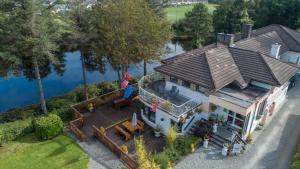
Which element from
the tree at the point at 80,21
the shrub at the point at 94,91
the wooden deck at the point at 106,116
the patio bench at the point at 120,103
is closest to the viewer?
the wooden deck at the point at 106,116

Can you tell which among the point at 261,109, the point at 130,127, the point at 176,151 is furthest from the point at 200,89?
the point at 130,127

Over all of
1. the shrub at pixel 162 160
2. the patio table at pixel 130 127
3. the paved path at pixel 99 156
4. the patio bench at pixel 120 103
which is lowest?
the paved path at pixel 99 156

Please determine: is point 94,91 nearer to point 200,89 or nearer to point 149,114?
point 149,114

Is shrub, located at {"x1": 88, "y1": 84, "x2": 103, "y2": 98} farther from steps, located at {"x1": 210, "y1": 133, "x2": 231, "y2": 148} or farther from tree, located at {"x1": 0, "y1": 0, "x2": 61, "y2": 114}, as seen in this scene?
steps, located at {"x1": 210, "y1": 133, "x2": 231, "y2": 148}

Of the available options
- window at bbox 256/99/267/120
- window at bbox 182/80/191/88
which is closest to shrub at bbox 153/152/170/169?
window at bbox 182/80/191/88

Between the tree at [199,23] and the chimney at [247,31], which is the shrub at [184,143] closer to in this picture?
the chimney at [247,31]

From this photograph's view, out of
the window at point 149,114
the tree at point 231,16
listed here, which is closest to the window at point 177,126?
the window at point 149,114
